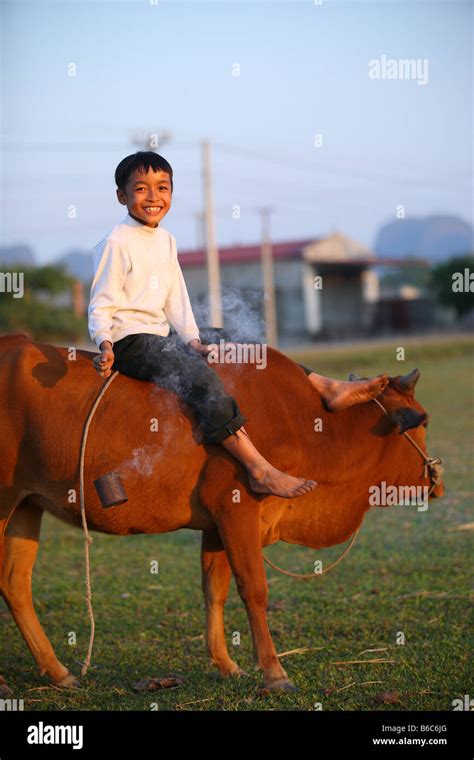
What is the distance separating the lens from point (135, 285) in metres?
5.24

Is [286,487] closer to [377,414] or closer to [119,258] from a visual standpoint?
[377,414]

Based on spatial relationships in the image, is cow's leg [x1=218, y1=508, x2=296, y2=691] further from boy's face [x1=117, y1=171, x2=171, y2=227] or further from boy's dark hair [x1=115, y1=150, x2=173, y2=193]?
boy's dark hair [x1=115, y1=150, x2=173, y2=193]

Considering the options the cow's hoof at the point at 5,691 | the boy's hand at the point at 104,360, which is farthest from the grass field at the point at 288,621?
the boy's hand at the point at 104,360

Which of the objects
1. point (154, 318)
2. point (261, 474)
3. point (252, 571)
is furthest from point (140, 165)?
point (252, 571)

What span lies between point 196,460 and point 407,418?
1193 mm

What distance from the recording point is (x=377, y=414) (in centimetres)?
556

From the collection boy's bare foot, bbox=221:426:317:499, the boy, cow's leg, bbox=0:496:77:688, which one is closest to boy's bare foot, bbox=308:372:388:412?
the boy

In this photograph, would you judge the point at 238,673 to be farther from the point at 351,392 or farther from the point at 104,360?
the point at 104,360

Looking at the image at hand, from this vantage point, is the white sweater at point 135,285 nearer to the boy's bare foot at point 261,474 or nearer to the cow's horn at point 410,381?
the boy's bare foot at point 261,474

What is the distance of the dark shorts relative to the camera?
197 inches

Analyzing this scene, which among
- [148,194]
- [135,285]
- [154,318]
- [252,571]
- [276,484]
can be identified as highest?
[148,194]

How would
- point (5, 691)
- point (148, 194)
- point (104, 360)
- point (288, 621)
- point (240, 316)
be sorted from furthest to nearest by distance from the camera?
point (288, 621)
point (240, 316)
point (5, 691)
point (148, 194)
point (104, 360)

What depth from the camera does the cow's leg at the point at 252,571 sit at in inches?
199

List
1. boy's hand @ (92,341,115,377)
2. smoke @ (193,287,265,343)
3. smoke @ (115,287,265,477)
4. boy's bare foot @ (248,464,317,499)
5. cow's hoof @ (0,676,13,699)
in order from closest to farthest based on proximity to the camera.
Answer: boy's hand @ (92,341,115,377) → boy's bare foot @ (248,464,317,499) → smoke @ (115,287,265,477) → cow's hoof @ (0,676,13,699) → smoke @ (193,287,265,343)
